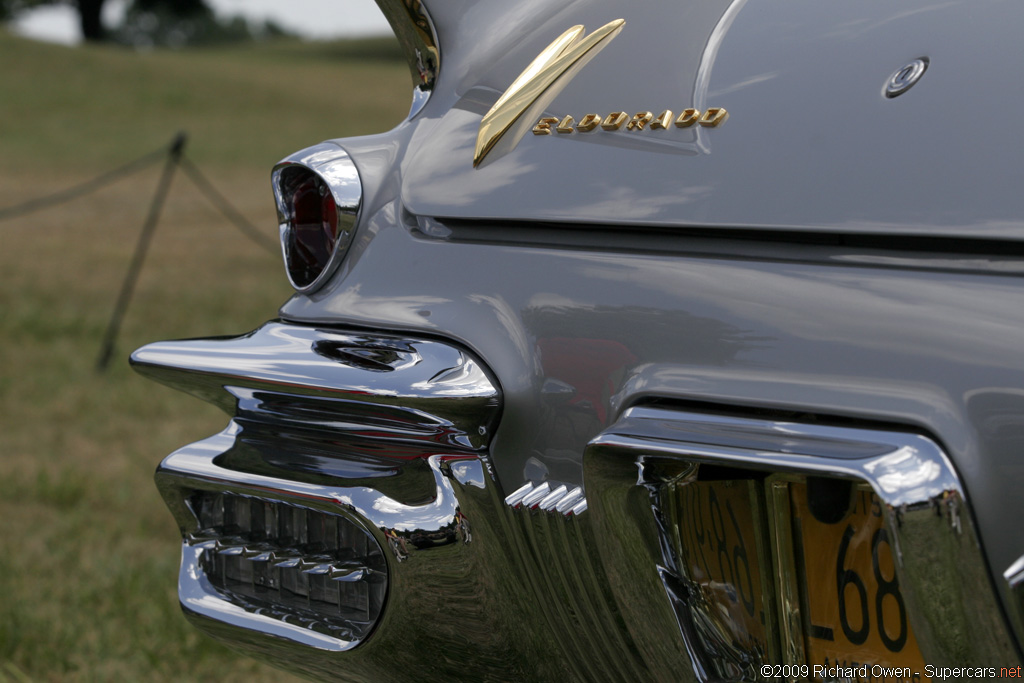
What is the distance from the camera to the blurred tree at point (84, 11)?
46.4 m

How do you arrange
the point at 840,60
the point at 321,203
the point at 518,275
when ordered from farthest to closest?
1. the point at 321,203
2. the point at 518,275
3. the point at 840,60

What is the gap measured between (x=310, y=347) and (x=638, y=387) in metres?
0.57

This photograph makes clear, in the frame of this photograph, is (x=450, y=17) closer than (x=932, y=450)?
No

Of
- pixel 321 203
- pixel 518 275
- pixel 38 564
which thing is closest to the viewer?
pixel 518 275

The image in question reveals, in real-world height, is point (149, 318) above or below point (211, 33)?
below

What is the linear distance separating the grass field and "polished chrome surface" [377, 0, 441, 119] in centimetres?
147

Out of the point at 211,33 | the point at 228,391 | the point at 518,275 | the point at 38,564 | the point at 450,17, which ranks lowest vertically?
the point at 38,564

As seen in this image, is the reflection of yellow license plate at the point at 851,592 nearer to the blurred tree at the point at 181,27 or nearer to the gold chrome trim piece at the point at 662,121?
the gold chrome trim piece at the point at 662,121

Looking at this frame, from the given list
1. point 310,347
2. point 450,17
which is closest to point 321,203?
point 310,347

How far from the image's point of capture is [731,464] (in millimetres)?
1110

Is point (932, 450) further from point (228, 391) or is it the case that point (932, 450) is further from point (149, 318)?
point (149, 318)

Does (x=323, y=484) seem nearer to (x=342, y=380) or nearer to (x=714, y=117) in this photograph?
(x=342, y=380)

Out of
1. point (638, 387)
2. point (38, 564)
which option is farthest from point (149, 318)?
point (638, 387)

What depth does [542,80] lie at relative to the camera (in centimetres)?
148
